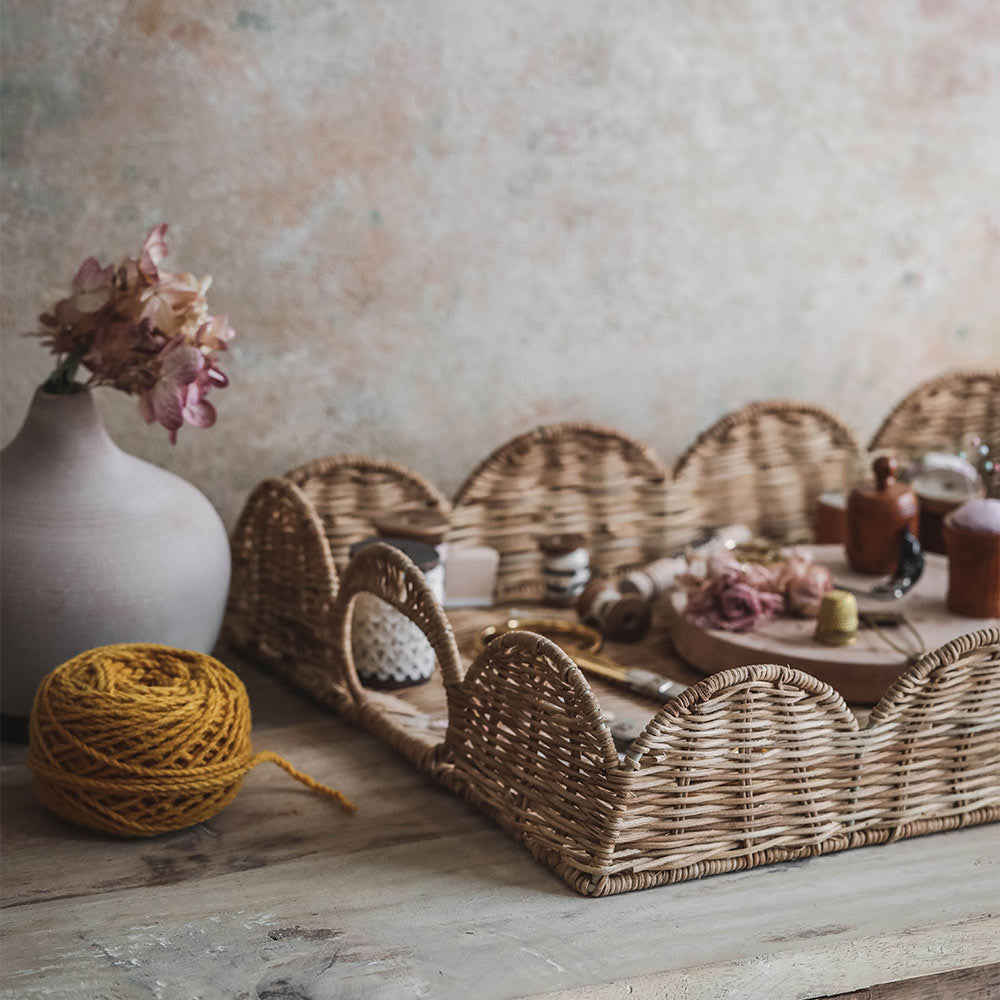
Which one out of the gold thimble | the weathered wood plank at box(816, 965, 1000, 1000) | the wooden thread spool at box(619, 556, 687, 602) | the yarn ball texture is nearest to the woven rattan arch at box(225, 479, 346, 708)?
the yarn ball texture

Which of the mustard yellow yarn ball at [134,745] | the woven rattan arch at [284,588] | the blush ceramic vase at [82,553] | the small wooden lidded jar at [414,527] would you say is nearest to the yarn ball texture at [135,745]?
the mustard yellow yarn ball at [134,745]

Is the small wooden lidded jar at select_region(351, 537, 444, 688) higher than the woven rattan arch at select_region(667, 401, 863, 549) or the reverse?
the reverse

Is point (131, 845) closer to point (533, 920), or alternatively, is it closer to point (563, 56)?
point (533, 920)

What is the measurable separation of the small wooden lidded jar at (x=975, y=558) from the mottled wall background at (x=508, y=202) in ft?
1.63

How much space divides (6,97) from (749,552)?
2.82ft

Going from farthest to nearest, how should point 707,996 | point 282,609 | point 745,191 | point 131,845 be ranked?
point 745,191 → point 282,609 → point 131,845 → point 707,996

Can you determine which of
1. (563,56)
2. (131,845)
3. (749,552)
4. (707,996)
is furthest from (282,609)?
(563,56)

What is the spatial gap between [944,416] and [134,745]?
1141 millimetres

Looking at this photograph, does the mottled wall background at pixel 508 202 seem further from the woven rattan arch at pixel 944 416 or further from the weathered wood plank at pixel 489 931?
the weathered wood plank at pixel 489 931

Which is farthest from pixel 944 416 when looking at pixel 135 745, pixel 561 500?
pixel 135 745

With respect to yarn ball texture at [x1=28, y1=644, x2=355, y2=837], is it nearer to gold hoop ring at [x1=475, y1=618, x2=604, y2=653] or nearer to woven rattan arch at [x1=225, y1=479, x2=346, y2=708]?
woven rattan arch at [x1=225, y1=479, x2=346, y2=708]

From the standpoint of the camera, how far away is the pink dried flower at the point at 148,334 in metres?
1.06

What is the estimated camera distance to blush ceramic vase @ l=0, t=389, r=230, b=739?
3.47 feet

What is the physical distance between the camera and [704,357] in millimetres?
1624
